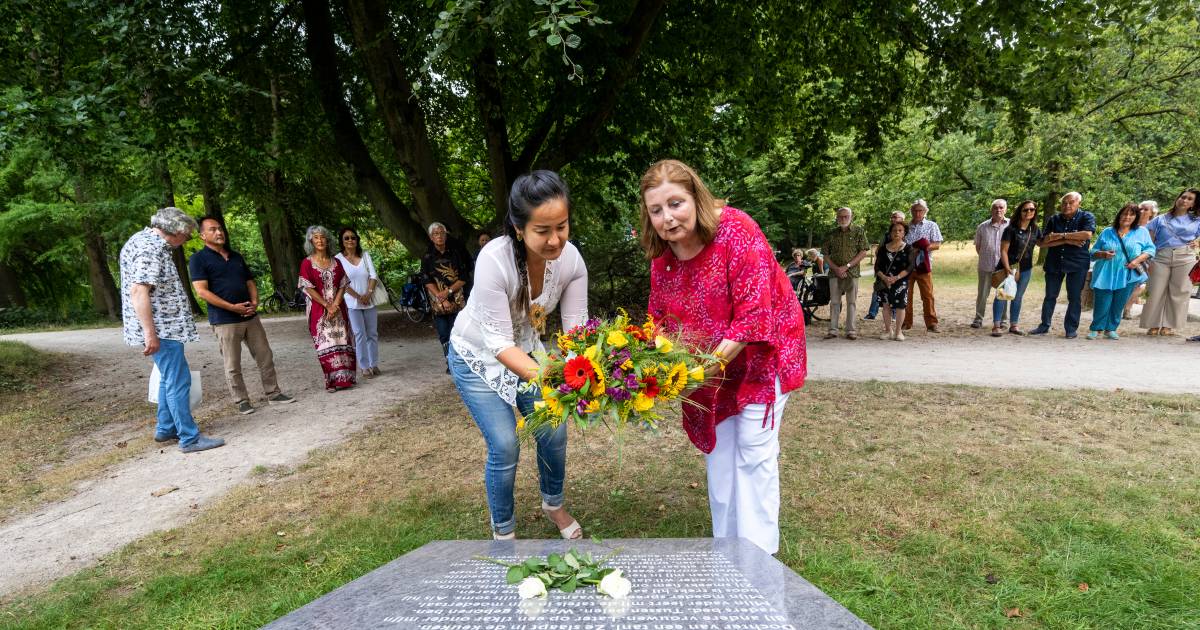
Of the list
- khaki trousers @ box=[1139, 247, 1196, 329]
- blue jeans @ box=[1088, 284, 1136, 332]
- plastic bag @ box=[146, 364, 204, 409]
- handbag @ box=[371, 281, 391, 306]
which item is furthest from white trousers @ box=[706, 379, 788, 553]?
khaki trousers @ box=[1139, 247, 1196, 329]

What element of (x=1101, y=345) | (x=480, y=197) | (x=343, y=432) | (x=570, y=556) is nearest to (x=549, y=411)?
(x=570, y=556)

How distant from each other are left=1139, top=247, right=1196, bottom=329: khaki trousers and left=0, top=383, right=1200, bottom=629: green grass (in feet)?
12.9

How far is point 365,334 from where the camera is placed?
771 centimetres

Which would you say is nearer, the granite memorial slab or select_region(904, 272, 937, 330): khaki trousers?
the granite memorial slab

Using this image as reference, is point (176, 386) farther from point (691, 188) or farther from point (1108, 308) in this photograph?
point (1108, 308)

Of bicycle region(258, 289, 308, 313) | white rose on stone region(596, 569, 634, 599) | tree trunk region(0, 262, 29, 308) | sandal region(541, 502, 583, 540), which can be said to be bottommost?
sandal region(541, 502, 583, 540)

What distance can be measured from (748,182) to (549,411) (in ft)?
54.4

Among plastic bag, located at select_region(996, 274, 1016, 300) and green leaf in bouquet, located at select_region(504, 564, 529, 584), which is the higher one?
plastic bag, located at select_region(996, 274, 1016, 300)

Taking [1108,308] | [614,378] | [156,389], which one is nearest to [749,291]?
[614,378]

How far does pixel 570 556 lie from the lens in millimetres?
2105

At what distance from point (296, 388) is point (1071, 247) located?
34.9 feet

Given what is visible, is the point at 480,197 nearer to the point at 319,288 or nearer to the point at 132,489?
the point at 319,288

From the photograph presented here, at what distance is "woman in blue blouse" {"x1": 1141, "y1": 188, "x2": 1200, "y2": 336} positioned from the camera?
7.75 meters

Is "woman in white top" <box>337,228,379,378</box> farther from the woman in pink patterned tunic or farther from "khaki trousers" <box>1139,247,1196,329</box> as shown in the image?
"khaki trousers" <box>1139,247,1196,329</box>
